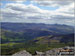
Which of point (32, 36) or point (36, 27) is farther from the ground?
point (36, 27)

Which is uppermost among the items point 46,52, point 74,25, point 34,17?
point 34,17

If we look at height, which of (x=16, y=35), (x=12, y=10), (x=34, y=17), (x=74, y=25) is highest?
(x=12, y=10)

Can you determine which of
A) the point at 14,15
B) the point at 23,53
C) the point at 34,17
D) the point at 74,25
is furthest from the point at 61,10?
the point at 23,53

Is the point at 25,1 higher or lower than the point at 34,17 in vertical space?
higher

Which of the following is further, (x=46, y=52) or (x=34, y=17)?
(x=34, y=17)

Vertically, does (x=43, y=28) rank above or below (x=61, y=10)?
below

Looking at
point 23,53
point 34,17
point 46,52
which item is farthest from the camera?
point 34,17

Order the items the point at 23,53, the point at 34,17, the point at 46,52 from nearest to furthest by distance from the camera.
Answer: the point at 23,53 → the point at 46,52 → the point at 34,17

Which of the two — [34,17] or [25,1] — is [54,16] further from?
[25,1]

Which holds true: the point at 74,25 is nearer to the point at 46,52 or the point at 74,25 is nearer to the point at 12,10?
the point at 46,52

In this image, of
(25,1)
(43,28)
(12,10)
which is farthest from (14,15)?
(43,28)
